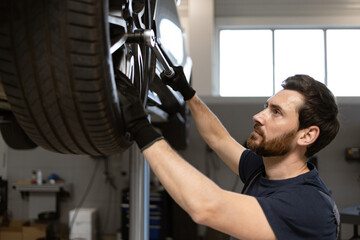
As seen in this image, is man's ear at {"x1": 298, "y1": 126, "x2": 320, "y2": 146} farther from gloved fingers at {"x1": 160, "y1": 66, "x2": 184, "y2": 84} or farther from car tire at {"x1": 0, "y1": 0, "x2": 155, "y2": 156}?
car tire at {"x1": 0, "y1": 0, "x2": 155, "y2": 156}

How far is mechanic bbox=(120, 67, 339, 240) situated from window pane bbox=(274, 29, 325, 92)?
12.8ft

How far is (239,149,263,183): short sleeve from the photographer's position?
1.48 meters

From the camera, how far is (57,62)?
75 centimetres

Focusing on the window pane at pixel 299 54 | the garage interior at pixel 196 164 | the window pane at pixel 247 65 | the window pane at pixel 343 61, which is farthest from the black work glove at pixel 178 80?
the window pane at pixel 343 61

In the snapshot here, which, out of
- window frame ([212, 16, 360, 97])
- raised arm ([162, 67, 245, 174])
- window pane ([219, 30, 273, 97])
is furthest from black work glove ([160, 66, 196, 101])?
window pane ([219, 30, 273, 97])

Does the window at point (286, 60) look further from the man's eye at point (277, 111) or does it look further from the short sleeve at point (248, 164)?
the man's eye at point (277, 111)

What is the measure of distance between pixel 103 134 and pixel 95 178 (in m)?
3.66

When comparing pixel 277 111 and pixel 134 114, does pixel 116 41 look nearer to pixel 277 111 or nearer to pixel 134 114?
pixel 134 114

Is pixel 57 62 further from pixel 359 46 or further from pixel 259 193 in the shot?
pixel 359 46

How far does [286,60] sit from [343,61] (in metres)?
0.81

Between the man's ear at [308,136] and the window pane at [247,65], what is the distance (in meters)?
3.87

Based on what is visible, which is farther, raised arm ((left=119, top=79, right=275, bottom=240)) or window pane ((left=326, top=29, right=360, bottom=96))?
window pane ((left=326, top=29, right=360, bottom=96))

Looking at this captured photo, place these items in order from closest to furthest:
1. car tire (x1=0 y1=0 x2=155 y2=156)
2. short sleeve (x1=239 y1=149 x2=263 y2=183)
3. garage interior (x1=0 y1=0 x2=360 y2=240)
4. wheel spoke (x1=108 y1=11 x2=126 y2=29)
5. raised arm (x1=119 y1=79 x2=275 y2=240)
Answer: car tire (x1=0 y1=0 x2=155 y2=156), wheel spoke (x1=108 y1=11 x2=126 y2=29), raised arm (x1=119 y1=79 x2=275 y2=240), short sleeve (x1=239 y1=149 x2=263 y2=183), garage interior (x1=0 y1=0 x2=360 y2=240)

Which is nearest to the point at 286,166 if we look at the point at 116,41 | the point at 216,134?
the point at 216,134
